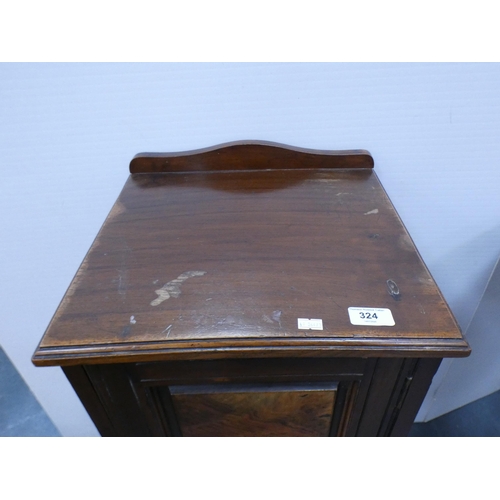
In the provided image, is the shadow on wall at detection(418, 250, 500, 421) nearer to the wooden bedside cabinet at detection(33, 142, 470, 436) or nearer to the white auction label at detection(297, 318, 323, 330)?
the wooden bedside cabinet at detection(33, 142, 470, 436)

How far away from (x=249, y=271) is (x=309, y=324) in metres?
0.10

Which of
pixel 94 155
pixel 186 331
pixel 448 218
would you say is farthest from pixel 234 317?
pixel 448 218

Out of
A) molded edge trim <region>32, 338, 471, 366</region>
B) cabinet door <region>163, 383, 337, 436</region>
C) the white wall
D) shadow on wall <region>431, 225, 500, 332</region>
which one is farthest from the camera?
shadow on wall <region>431, 225, 500, 332</region>

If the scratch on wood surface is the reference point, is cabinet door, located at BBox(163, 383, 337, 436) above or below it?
below

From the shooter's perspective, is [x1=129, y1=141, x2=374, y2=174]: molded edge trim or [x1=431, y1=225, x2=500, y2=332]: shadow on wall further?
[x1=431, y1=225, x2=500, y2=332]: shadow on wall

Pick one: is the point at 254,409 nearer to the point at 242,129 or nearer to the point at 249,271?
the point at 249,271

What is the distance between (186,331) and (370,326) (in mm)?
194

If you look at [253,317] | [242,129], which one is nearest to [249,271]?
[253,317]

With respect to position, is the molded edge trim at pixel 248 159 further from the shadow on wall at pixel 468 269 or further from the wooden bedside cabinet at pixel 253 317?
the shadow on wall at pixel 468 269

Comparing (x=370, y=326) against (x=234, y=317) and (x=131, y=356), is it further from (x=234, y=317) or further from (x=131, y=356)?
(x=131, y=356)

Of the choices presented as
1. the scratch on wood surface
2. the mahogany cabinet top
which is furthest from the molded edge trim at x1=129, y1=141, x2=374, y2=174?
the scratch on wood surface

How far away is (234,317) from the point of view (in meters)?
0.39

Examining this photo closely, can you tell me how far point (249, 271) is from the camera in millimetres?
443

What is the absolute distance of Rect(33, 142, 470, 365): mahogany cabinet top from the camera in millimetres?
370
